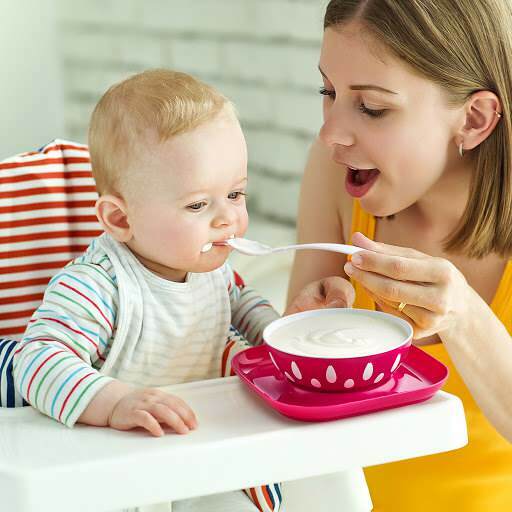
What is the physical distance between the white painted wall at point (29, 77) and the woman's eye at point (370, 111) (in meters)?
0.90

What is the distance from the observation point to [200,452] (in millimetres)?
847

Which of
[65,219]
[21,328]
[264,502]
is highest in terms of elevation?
[65,219]

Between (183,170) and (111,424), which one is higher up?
(183,170)

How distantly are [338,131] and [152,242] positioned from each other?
0.33m

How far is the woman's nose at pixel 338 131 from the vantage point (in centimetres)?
123

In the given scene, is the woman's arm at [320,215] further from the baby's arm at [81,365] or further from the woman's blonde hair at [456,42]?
the baby's arm at [81,365]

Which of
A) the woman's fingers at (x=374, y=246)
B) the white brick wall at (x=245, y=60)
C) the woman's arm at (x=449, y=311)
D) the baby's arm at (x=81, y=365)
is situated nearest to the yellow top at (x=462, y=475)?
the woman's arm at (x=449, y=311)

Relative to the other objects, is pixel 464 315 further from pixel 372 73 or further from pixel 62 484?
pixel 62 484

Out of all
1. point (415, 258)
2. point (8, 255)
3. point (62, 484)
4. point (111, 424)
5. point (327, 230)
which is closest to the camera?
point (62, 484)

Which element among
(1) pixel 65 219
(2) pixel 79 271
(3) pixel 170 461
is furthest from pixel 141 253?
(3) pixel 170 461

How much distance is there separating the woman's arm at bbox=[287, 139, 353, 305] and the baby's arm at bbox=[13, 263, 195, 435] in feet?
1.75

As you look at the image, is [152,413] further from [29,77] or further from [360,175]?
[29,77]

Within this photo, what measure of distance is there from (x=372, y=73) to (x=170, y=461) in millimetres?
632

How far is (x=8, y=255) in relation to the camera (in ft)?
4.16
